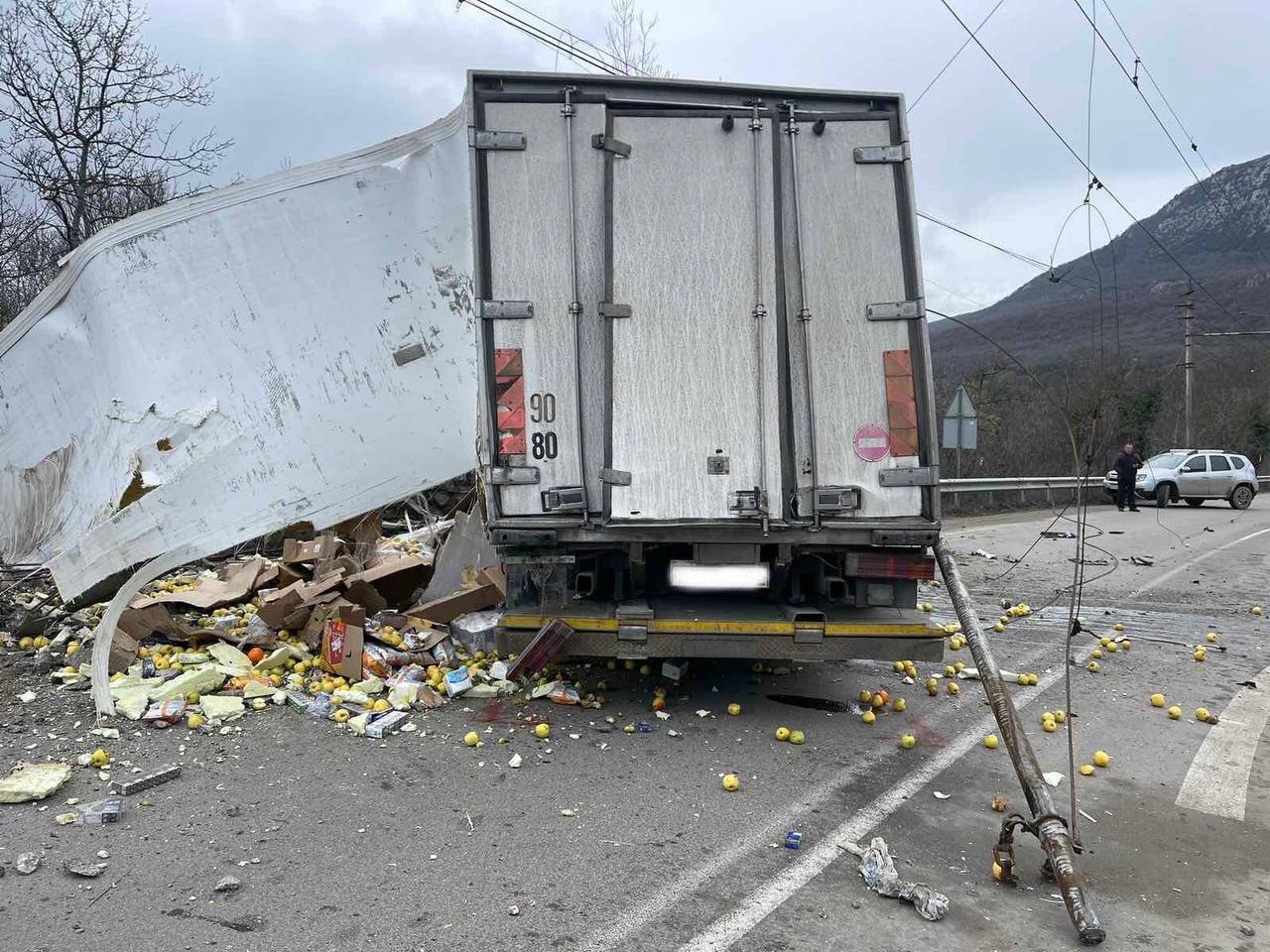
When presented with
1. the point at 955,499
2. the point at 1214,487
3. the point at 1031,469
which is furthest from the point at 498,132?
the point at 1031,469

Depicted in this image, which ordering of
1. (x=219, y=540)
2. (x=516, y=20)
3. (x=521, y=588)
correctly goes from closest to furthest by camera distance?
(x=521, y=588) → (x=219, y=540) → (x=516, y=20)

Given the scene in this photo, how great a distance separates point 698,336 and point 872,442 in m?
1.17

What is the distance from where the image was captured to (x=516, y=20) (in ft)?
37.8

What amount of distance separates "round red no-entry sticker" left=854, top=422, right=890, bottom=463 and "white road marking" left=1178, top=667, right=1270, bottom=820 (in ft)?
7.44

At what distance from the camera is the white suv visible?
25.0m

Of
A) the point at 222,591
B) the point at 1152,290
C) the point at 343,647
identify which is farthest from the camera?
the point at 1152,290

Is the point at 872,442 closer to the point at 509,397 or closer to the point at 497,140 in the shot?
the point at 509,397

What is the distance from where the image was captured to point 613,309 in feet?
16.9

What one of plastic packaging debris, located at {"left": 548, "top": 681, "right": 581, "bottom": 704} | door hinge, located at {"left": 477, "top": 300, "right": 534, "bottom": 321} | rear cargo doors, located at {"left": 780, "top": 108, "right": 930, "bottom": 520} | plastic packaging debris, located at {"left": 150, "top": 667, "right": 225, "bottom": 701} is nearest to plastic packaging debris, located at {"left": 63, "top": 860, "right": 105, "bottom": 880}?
plastic packaging debris, located at {"left": 150, "top": 667, "right": 225, "bottom": 701}

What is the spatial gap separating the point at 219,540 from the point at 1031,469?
28.1 metres

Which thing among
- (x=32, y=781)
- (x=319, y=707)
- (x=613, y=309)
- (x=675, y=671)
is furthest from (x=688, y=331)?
(x=32, y=781)

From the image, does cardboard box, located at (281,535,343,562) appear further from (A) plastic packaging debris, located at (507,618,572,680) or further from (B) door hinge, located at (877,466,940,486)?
(B) door hinge, located at (877,466,940,486)

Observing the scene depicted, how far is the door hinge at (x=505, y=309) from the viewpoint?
5.18 m

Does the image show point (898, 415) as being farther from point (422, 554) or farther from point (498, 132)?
point (422, 554)
